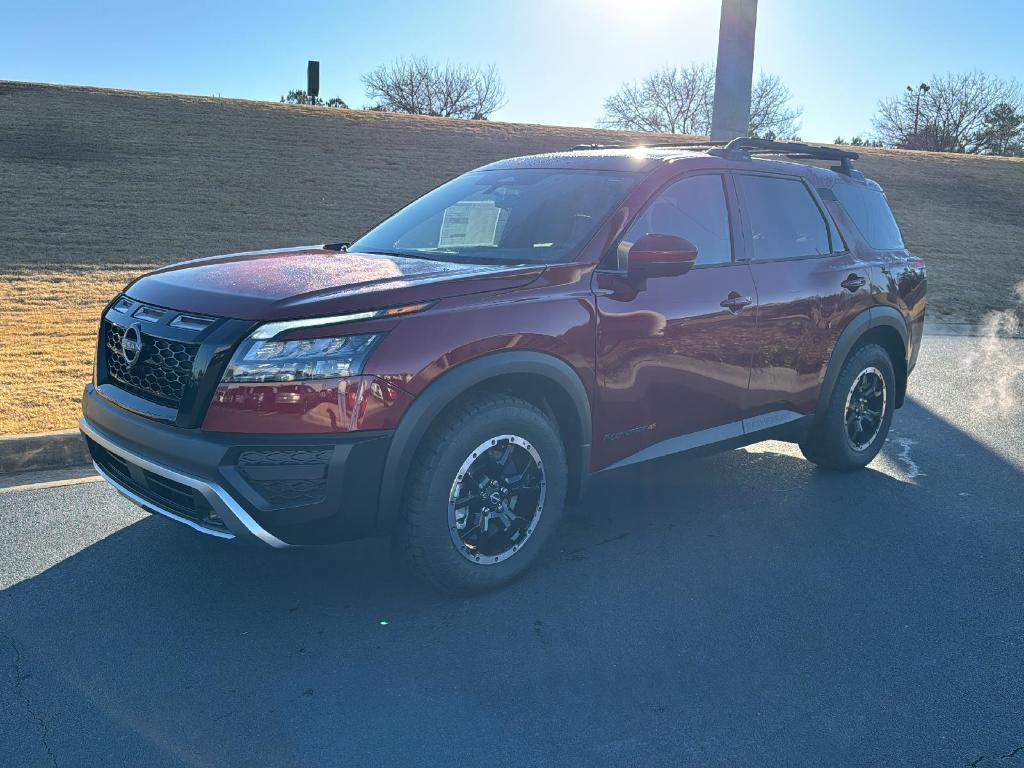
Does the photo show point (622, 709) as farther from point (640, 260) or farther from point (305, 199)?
point (305, 199)

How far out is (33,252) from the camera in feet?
51.8

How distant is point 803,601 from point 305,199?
68.7 feet

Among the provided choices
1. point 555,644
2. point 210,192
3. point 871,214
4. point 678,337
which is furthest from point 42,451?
point 210,192

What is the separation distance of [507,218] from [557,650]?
86.3 inches

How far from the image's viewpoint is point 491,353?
372 cm

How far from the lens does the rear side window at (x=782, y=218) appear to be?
197 inches

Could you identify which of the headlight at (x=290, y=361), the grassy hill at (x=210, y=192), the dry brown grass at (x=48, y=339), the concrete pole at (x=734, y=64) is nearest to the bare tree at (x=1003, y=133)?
the grassy hill at (x=210, y=192)

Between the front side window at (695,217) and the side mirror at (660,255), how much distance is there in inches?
10.5

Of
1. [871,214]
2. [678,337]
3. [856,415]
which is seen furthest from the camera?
[871,214]

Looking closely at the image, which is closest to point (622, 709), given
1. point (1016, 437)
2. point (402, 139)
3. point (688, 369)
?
point (688, 369)

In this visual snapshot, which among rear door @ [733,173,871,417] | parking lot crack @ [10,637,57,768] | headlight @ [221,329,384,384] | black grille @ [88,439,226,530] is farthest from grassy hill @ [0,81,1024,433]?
rear door @ [733,173,871,417]

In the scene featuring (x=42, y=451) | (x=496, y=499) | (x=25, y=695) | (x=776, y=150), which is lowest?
(x=25, y=695)

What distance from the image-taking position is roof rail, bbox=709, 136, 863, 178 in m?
5.08

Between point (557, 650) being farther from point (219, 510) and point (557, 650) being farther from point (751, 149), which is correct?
point (751, 149)
